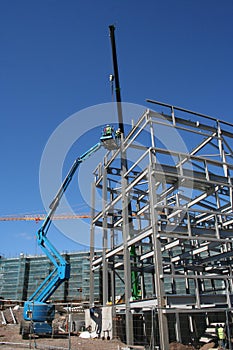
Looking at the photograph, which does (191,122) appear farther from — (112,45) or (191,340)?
(112,45)

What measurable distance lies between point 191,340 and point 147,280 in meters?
32.9

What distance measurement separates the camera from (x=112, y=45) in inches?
1150

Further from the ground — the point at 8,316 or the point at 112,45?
the point at 112,45

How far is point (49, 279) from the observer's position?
19875 millimetres

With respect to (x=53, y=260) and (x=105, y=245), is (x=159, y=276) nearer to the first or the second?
(x=105, y=245)

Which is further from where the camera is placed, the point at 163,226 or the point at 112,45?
the point at 112,45

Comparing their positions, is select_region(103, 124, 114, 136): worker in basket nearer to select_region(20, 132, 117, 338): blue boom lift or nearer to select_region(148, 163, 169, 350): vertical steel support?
select_region(20, 132, 117, 338): blue boom lift

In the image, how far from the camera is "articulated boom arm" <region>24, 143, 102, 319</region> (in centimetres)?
1853

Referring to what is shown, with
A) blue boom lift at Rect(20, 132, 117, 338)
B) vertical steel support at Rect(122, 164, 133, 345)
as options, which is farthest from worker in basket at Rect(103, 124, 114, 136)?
vertical steel support at Rect(122, 164, 133, 345)

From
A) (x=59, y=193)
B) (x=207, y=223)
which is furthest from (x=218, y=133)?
(x=59, y=193)

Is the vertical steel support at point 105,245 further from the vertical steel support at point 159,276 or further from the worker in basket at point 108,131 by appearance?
the vertical steel support at point 159,276

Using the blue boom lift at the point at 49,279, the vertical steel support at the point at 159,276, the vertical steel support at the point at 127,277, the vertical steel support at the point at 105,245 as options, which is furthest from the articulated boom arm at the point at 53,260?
the vertical steel support at the point at 159,276

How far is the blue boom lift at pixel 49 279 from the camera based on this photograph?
671 inches

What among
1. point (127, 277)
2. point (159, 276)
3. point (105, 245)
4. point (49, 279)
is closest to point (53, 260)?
point (49, 279)
